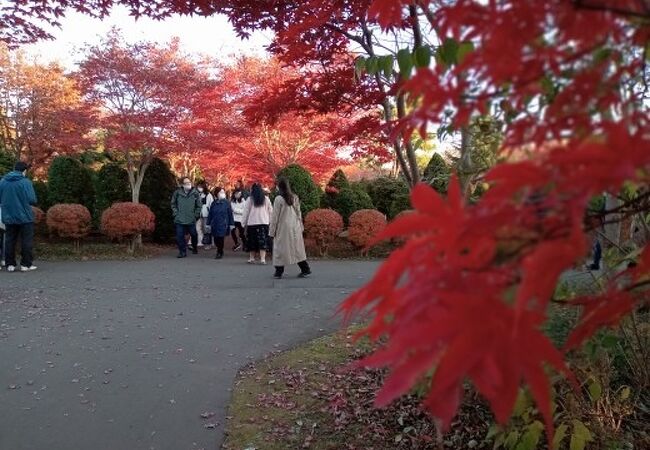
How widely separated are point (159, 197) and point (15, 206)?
495 centimetres

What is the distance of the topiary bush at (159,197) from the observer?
13109 millimetres

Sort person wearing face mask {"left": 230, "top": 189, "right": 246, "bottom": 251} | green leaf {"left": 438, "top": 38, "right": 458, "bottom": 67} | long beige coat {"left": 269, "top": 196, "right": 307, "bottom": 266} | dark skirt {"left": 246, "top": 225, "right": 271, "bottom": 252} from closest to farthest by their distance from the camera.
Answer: green leaf {"left": 438, "top": 38, "right": 458, "bottom": 67}
long beige coat {"left": 269, "top": 196, "right": 307, "bottom": 266}
dark skirt {"left": 246, "top": 225, "right": 271, "bottom": 252}
person wearing face mask {"left": 230, "top": 189, "right": 246, "bottom": 251}

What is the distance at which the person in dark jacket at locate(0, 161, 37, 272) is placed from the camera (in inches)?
327

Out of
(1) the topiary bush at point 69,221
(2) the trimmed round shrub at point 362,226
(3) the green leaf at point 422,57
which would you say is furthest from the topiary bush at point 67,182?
(3) the green leaf at point 422,57

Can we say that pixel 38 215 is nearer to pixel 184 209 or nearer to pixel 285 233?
pixel 184 209

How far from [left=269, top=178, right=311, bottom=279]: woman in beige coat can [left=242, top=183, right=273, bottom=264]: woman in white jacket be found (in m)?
1.90

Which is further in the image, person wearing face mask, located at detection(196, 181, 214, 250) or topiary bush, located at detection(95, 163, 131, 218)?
topiary bush, located at detection(95, 163, 131, 218)

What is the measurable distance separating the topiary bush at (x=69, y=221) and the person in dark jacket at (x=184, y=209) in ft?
7.14

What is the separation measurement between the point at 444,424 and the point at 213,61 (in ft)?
44.8

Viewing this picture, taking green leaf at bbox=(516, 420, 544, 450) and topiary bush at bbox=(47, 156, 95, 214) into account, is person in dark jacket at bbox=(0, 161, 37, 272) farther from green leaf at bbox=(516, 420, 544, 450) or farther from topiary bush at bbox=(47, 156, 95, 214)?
green leaf at bbox=(516, 420, 544, 450)

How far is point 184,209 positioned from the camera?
35.7 ft

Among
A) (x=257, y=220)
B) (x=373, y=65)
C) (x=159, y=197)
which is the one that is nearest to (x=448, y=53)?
(x=373, y=65)

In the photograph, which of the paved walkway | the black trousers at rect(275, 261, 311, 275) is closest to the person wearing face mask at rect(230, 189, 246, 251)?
the paved walkway

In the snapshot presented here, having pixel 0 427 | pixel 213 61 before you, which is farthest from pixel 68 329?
pixel 213 61
